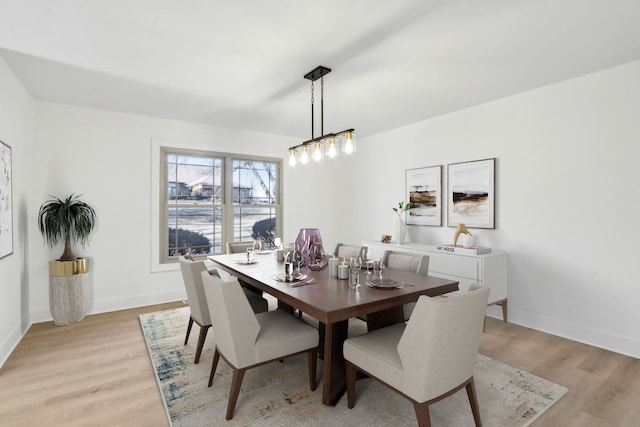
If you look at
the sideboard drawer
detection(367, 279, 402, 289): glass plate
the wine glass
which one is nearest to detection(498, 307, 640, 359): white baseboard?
the sideboard drawer

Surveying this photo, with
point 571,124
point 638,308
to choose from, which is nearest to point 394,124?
point 571,124

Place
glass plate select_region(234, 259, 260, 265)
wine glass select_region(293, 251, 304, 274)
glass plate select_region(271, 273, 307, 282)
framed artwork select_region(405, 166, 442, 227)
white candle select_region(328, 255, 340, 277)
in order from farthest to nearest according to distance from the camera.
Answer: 1. framed artwork select_region(405, 166, 442, 227)
2. glass plate select_region(234, 259, 260, 265)
3. wine glass select_region(293, 251, 304, 274)
4. white candle select_region(328, 255, 340, 277)
5. glass plate select_region(271, 273, 307, 282)

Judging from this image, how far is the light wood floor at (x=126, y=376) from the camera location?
210cm

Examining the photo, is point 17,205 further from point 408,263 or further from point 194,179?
point 408,263

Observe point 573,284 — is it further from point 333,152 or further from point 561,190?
point 333,152

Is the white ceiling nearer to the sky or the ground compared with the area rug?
nearer to the sky

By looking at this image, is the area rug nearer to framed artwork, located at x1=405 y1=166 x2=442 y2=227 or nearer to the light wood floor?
the light wood floor

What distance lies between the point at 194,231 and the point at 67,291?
1660 millimetres

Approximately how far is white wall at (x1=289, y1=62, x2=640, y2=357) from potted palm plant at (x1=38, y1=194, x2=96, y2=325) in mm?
4473

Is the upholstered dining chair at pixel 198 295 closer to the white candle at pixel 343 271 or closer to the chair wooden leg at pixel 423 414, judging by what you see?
the white candle at pixel 343 271

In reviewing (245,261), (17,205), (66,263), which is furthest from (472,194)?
(17,205)

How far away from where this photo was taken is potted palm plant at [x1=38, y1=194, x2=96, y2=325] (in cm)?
366

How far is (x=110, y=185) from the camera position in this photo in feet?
13.9

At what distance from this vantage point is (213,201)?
5.06 metres
